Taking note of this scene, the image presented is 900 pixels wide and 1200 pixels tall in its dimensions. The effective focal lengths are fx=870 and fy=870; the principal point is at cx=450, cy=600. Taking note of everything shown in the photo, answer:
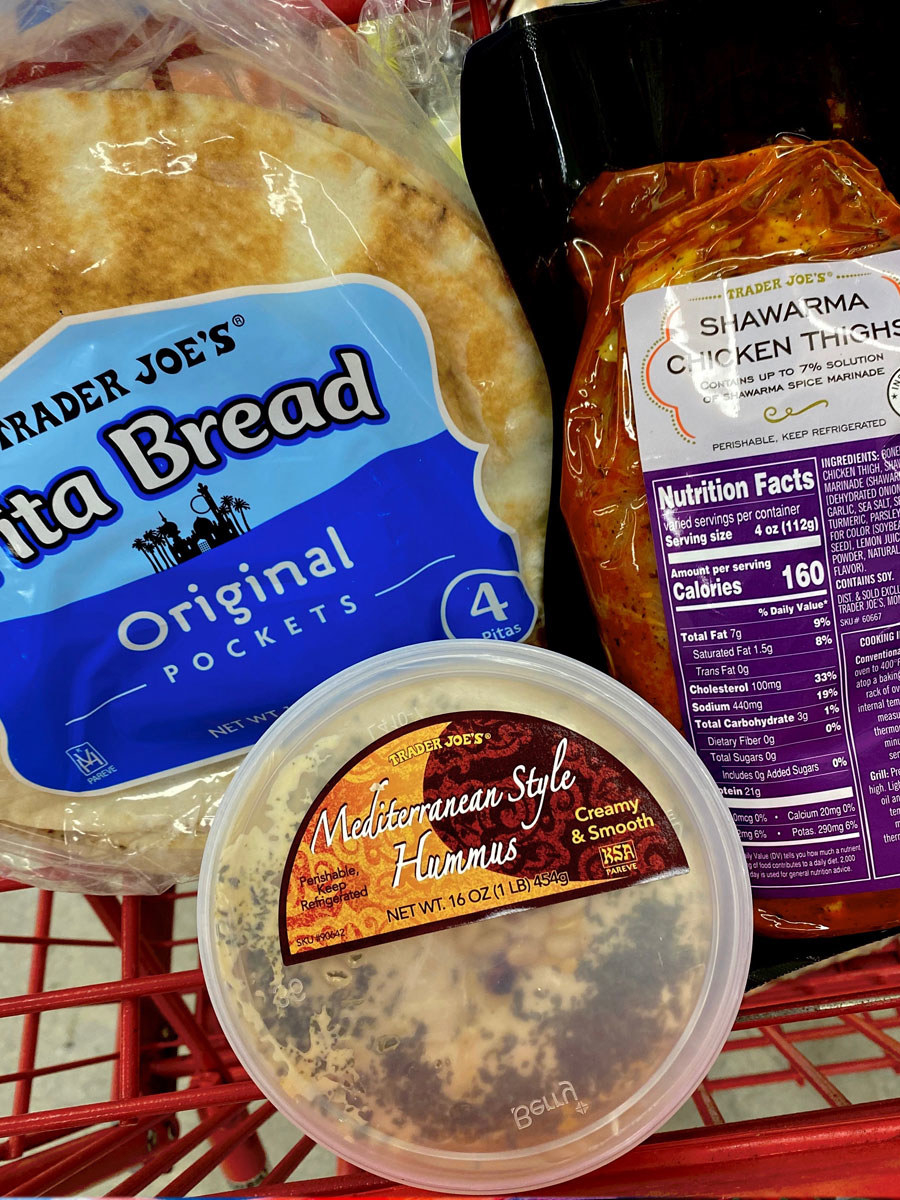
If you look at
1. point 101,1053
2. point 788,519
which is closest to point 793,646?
point 788,519

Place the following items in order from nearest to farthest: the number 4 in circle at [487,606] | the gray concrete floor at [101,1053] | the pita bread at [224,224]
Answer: the pita bread at [224,224] → the number 4 in circle at [487,606] → the gray concrete floor at [101,1053]

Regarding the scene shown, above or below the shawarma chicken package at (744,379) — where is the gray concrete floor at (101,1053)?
below

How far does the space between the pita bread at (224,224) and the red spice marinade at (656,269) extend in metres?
0.07

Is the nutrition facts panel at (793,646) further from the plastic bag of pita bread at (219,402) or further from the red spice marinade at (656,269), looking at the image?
the plastic bag of pita bread at (219,402)

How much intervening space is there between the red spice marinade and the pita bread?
0.22ft

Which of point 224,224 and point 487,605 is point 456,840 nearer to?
point 487,605

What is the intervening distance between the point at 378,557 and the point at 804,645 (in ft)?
1.00

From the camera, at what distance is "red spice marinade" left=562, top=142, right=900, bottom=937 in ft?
1.88

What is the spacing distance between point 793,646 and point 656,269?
0.27 meters

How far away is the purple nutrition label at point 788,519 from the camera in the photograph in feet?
1.86

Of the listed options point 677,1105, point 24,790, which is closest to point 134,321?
point 24,790

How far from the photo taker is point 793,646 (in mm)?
591

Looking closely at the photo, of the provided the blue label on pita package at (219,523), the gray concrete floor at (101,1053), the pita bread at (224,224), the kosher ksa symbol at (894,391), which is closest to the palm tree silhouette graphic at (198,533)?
the blue label on pita package at (219,523)

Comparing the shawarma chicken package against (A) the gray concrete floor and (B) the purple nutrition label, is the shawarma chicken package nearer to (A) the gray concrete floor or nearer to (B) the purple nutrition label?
(B) the purple nutrition label
